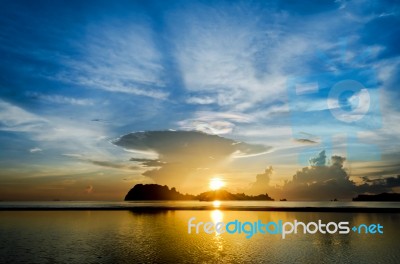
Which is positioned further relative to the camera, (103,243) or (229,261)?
(103,243)

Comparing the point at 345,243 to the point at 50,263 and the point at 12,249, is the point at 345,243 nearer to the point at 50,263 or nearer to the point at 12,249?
the point at 50,263

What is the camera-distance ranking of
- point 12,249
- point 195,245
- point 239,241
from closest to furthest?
1. point 12,249
2. point 195,245
3. point 239,241

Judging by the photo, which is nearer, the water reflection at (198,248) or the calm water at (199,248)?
the calm water at (199,248)

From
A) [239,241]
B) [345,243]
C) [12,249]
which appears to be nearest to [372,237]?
[345,243]

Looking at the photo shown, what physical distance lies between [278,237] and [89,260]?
109 feet

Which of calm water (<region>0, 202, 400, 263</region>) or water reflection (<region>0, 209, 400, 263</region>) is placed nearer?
calm water (<region>0, 202, 400, 263</region>)

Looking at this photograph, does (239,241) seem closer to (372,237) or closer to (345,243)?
(345,243)

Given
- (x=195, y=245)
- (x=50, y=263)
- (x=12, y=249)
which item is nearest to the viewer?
(x=50, y=263)

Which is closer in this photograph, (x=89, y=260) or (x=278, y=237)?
(x=89, y=260)

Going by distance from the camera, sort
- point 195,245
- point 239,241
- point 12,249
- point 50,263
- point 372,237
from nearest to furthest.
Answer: point 50,263 < point 12,249 < point 195,245 < point 239,241 < point 372,237

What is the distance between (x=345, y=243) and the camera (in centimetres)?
4916

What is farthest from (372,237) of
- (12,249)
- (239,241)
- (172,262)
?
(12,249)

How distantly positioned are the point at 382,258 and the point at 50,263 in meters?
39.2

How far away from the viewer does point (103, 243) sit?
162 ft
